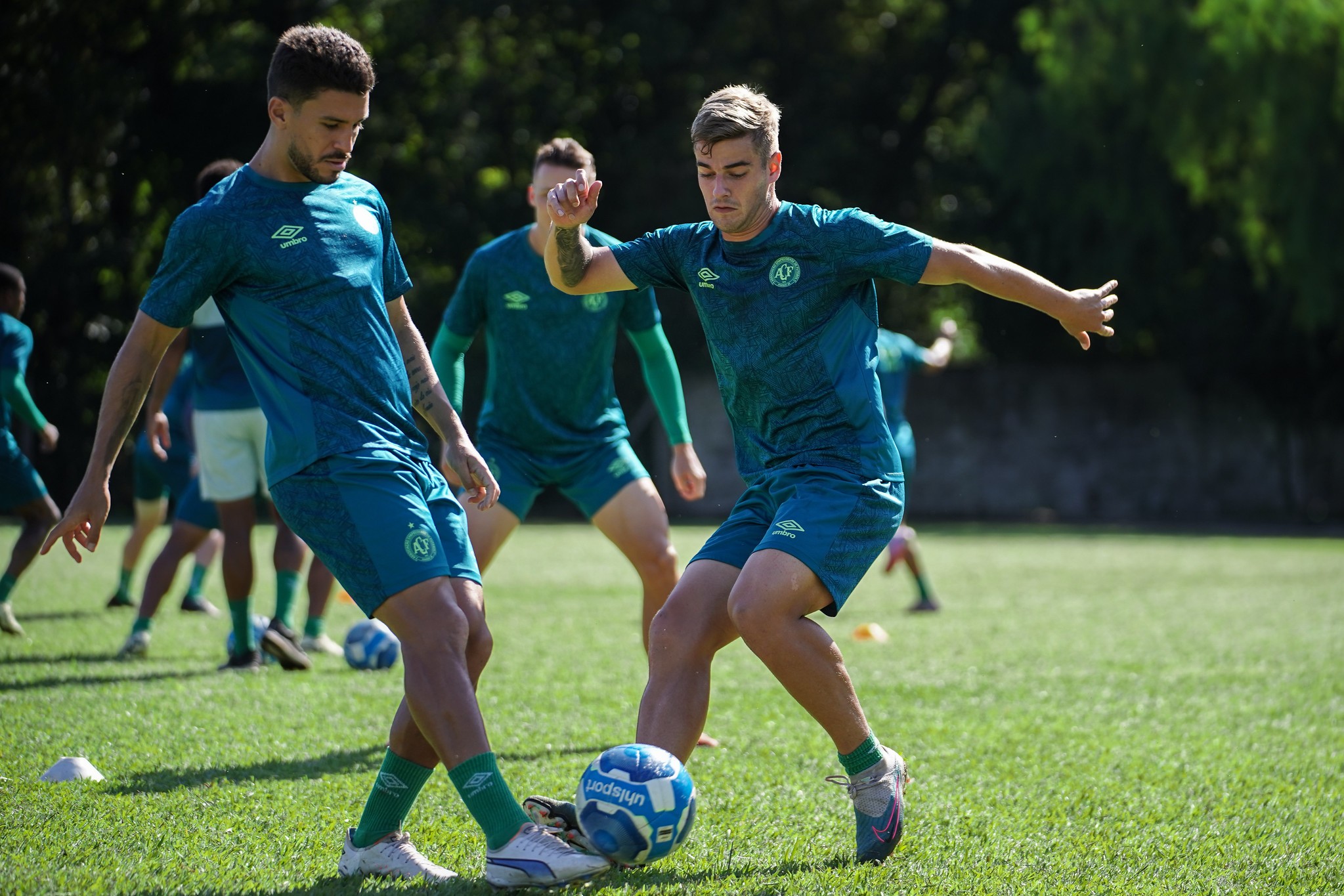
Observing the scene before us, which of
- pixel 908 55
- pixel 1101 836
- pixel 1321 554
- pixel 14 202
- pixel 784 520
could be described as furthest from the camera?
pixel 908 55

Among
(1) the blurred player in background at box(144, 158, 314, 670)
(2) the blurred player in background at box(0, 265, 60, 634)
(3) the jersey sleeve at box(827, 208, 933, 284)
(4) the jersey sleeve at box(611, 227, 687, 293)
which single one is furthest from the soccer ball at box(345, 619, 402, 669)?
(3) the jersey sleeve at box(827, 208, 933, 284)

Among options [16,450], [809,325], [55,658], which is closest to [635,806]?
[809,325]

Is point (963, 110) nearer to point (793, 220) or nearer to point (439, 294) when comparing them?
point (439, 294)

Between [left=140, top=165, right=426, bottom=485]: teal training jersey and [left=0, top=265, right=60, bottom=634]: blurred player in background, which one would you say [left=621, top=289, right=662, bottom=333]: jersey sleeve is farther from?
[left=0, top=265, right=60, bottom=634]: blurred player in background

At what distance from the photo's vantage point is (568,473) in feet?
20.2

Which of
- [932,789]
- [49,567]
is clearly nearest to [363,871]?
[932,789]

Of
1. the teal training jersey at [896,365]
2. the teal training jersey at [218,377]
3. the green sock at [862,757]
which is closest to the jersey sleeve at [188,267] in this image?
the green sock at [862,757]

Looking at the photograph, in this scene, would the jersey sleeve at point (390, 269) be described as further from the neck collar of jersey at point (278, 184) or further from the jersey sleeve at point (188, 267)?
the jersey sleeve at point (188, 267)

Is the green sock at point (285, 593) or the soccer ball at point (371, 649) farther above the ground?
the green sock at point (285, 593)

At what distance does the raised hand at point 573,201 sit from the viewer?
13.4 feet

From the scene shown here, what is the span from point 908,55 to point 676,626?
31.7 meters

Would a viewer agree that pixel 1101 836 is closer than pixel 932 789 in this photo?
Yes

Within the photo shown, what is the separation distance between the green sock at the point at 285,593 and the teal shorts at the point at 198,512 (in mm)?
520

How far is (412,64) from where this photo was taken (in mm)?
28500
